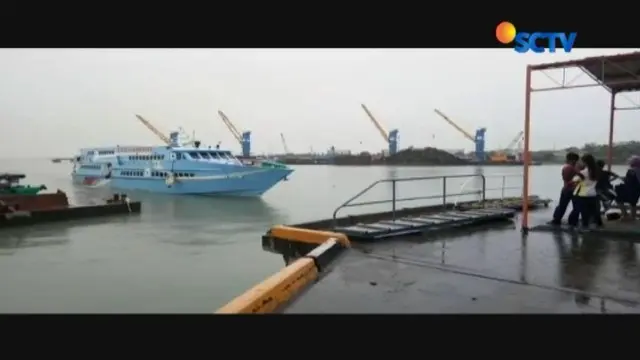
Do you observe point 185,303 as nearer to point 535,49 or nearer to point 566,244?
point 566,244

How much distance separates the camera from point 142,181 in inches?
1881

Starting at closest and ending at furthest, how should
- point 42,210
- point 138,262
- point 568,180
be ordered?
point 568,180 → point 138,262 → point 42,210

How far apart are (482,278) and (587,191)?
4.15 m

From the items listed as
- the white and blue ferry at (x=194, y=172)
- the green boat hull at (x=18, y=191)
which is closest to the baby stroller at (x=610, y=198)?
the green boat hull at (x=18, y=191)

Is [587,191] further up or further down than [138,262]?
further up

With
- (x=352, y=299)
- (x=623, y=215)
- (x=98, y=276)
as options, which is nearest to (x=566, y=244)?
(x=623, y=215)

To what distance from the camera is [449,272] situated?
6422 mm

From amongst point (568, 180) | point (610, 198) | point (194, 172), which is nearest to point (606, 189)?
point (610, 198)

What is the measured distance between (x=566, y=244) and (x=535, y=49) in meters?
3.32

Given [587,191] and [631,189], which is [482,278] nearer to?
[587,191]

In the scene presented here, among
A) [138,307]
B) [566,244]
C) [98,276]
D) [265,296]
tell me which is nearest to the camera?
[265,296]
